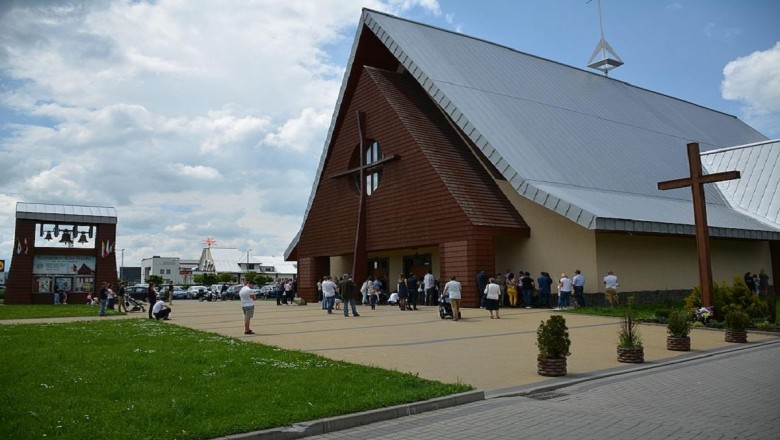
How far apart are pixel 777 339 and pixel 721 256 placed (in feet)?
59.6

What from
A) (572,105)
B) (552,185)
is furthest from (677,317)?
(572,105)

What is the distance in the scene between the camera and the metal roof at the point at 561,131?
82.4ft

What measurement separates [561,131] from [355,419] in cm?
2599

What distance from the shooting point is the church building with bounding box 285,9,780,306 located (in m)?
25.2

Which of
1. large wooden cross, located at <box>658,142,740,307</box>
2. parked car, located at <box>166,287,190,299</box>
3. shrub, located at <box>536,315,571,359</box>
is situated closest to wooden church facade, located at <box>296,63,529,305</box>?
large wooden cross, located at <box>658,142,740,307</box>

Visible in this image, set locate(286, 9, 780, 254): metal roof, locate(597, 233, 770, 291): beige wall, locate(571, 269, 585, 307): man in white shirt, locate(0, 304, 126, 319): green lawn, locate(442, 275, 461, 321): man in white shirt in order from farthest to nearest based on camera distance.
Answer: locate(597, 233, 770, 291): beige wall → locate(0, 304, 126, 319): green lawn → locate(286, 9, 780, 254): metal roof → locate(571, 269, 585, 307): man in white shirt → locate(442, 275, 461, 321): man in white shirt

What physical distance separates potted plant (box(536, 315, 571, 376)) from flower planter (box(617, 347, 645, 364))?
1817 mm

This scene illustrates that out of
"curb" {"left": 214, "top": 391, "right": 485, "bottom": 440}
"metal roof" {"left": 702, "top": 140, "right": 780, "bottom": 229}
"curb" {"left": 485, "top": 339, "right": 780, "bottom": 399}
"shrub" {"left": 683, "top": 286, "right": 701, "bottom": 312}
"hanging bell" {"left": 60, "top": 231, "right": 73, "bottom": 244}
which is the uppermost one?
"metal roof" {"left": 702, "top": 140, "right": 780, "bottom": 229}

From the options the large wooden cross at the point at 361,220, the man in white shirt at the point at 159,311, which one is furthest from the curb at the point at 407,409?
the large wooden cross at the point at 361,220

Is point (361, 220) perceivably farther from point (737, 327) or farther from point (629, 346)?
point (629, 346)

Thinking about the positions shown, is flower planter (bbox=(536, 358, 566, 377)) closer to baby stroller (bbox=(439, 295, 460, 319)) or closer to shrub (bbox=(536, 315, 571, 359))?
shrub (bbox=(536, 315, 571, 359))

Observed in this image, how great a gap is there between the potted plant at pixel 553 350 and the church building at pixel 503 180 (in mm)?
12527

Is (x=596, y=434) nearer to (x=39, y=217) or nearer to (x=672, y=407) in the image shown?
(x=672, y=407)

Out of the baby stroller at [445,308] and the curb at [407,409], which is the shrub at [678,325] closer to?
the curb at [407,409]
